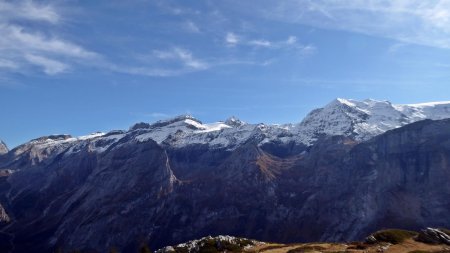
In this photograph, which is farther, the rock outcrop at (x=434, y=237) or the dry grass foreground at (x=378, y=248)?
the rock outcrop at (x=434, y=237)

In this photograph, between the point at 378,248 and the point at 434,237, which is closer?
→ the point at 378,248

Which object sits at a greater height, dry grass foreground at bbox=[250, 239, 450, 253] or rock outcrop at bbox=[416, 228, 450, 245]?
rock outcrop at bbox=[416, 228, 450, 245]

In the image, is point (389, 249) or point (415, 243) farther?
point (415, 243)

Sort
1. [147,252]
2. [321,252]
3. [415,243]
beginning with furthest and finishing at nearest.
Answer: [147,252] < [415,243] < [321,252]

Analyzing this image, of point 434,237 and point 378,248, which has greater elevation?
point 434,237

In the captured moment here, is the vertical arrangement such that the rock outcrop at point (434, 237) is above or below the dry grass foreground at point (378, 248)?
above

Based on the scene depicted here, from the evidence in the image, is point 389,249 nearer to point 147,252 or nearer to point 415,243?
point 415,243

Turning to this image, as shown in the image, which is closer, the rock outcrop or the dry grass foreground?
the dry grass foreground

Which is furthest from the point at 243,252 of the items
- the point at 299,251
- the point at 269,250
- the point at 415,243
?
the point at 415,243

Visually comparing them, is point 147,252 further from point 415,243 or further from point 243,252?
point 415,243

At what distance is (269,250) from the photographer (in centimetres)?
12200

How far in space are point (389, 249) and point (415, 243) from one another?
10826 millimetres

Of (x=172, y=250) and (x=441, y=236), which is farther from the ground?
(x=441, y=236)

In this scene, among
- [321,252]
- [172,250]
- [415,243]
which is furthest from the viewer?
[172,250]
